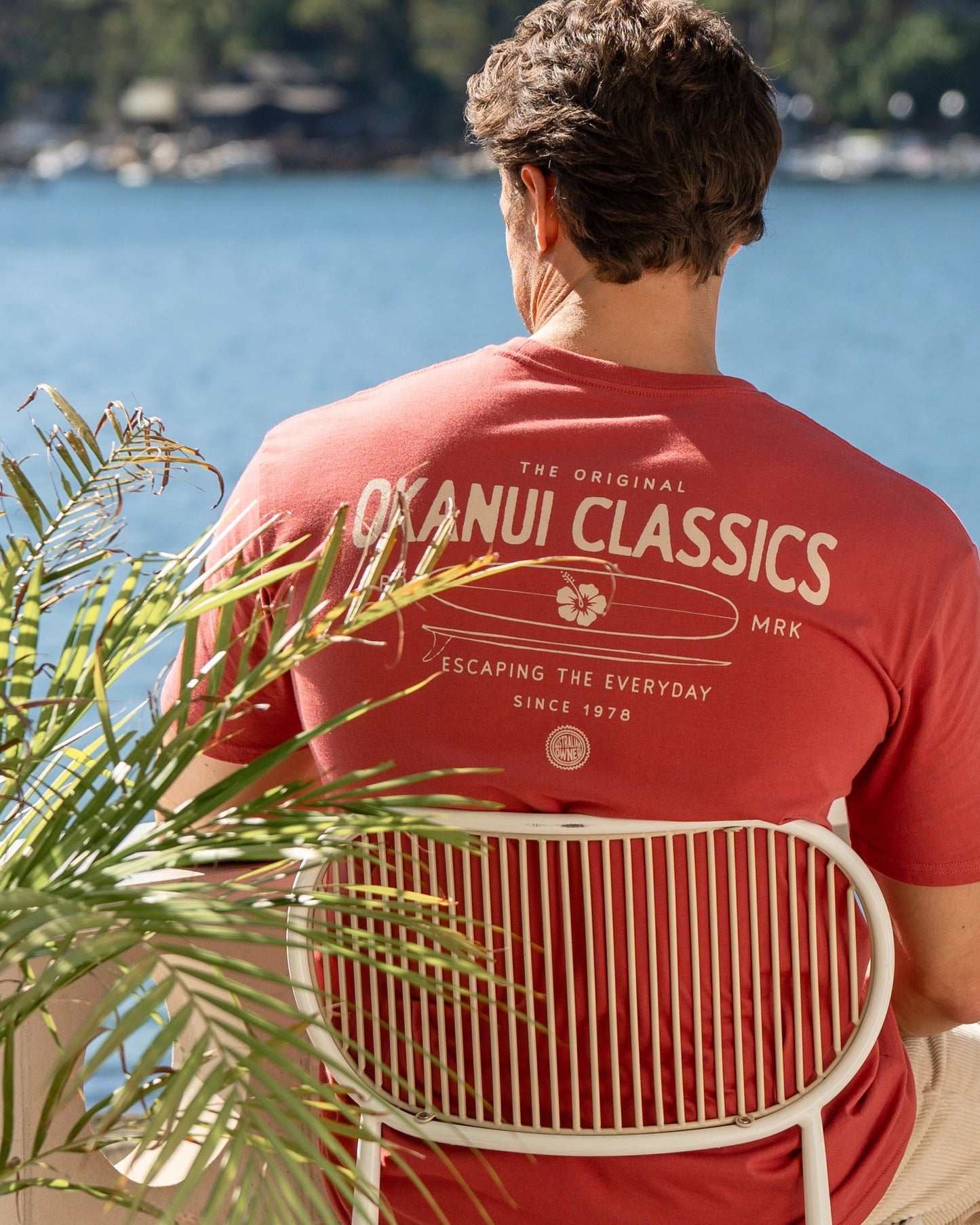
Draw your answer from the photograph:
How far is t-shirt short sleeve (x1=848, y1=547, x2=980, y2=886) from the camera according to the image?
99cm

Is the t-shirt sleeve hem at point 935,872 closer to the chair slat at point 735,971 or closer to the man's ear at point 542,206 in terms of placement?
the chair slat at point 735,971

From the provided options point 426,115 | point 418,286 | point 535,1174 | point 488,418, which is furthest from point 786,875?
point 426,115

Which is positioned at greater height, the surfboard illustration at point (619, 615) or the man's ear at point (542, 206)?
the man's ear at point (542, 206)

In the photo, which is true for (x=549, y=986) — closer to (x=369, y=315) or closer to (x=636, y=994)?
(x=636, y=994)

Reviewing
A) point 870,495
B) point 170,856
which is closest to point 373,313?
point 870,495

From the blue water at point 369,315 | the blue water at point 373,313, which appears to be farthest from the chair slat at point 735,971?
the blue water at point 373,313

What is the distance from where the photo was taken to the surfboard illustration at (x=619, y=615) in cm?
95

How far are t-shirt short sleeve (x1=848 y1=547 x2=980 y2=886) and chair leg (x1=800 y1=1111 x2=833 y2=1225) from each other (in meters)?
0.19

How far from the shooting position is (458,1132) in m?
0.98

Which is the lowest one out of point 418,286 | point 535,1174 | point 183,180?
point 183,180

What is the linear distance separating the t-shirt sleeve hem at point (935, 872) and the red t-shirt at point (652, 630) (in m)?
0.05

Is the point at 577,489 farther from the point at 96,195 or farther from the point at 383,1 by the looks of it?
the point at 383,1

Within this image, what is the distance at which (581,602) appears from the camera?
3.13 ft

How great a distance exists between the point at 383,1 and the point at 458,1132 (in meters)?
53.7
